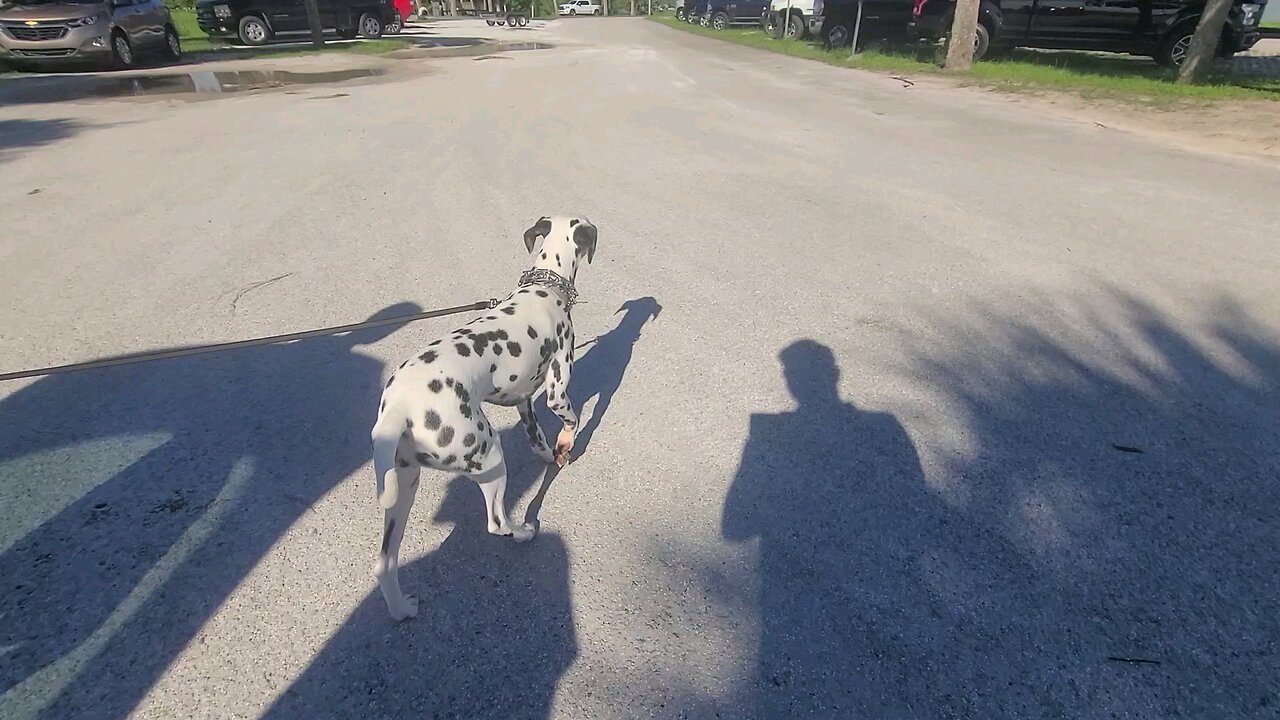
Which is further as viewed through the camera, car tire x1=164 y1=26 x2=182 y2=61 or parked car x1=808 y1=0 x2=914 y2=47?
parked car x1=808 y1=0 x2=914 y2=47

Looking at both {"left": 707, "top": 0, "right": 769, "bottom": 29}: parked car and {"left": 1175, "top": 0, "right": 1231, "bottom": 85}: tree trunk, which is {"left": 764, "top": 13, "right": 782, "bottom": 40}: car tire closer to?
{"left": 707, "top": 0, "right": 769, "bottom": 29}: parked car

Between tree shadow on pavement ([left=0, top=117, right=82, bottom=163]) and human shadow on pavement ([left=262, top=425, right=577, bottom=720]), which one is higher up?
tree shadow on pavement ([left=0, top=117, right=82, bottom=163])

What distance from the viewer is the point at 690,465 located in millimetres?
3352

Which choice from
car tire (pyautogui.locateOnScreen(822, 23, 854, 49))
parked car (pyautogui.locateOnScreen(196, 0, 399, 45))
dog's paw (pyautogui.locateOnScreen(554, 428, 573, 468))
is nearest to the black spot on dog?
dog's paw (pyautogui.locateOnScreen(554, 428, 573, 468))

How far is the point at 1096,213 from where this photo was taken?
676cm

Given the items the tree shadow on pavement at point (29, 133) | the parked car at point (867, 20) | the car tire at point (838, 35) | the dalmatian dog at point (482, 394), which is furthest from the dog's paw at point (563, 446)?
the car tire at point (838, 35)

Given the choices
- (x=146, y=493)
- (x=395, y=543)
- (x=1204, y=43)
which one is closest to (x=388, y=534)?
(x=395, y=543)

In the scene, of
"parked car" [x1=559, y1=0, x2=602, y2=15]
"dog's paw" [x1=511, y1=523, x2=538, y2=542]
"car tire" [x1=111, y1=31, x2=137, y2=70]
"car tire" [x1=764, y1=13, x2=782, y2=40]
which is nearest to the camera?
"dog's paw" [x1=511, y1=523, x2=538, y2=542]

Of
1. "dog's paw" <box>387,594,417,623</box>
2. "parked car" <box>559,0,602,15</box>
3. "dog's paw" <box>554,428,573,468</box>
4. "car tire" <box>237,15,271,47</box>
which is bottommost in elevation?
"dog's paw" <box>387,594,417,623</box>

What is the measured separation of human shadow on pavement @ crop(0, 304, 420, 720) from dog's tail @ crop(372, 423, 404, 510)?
964 mm

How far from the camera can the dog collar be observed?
3.33 meters

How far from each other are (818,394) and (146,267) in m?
Answer: 5.59

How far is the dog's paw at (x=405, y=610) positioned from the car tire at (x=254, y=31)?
1065 inches

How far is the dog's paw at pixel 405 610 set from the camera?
2.49 metres
